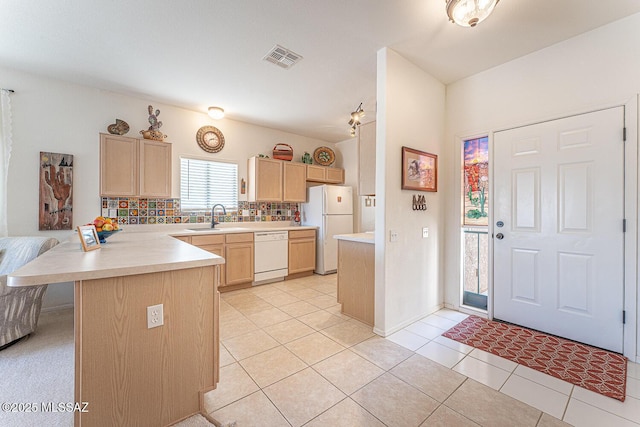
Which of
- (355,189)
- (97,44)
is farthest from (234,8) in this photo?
(355,189)

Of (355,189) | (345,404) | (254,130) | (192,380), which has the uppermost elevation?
(254,130)

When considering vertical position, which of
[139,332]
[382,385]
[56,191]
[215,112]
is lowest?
[382,385]

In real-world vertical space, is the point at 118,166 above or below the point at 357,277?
above

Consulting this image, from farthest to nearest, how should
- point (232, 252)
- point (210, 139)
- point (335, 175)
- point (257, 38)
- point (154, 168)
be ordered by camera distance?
point (335, 175), point (210, 139), point (232, 252), point (154, 168), point (257, 38)

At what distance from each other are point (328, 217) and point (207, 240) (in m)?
2.15

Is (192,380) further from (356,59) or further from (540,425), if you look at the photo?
(356,59)

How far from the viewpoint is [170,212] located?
4.00 m

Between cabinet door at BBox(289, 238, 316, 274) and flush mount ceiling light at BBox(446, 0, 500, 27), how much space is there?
12.1 feet

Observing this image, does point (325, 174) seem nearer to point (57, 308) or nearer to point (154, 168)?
point (154, 168)

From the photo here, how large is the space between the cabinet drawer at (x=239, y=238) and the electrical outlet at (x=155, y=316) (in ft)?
8.21

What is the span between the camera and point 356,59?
107 inches

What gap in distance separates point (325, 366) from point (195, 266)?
4.21 feet

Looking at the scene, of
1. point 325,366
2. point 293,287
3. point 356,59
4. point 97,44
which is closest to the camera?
point 325,366

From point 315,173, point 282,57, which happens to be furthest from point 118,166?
point 315,173
